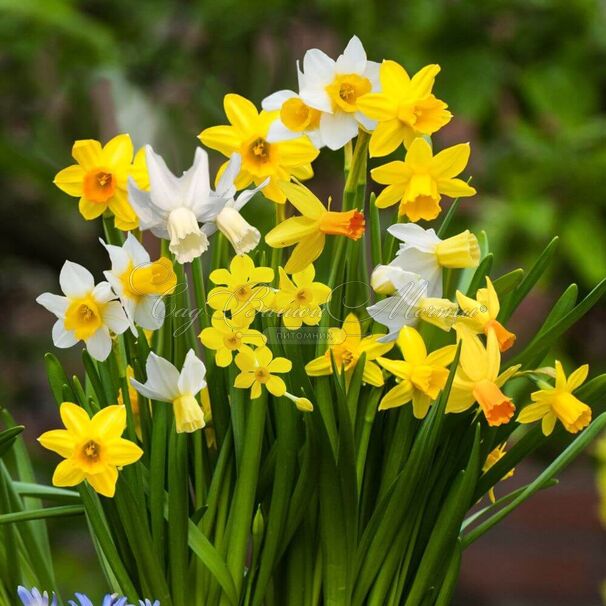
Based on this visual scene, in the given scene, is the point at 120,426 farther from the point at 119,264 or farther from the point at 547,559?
the point at 547,559

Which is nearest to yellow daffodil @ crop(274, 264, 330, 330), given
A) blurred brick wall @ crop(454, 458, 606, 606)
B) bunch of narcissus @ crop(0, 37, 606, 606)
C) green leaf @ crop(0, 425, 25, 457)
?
bunch of narcissus @ crop(0, 37, 606, 606)

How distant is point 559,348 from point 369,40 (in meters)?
0.77

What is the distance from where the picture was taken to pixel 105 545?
1.25ft

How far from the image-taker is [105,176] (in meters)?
0.38

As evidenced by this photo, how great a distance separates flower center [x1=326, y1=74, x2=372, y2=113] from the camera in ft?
1.20

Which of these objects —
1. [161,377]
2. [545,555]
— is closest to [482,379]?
[161,377]

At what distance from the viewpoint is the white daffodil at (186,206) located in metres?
0.34

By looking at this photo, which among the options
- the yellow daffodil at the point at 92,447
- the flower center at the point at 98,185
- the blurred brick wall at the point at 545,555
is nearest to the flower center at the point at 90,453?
the yellow daffodil at the point at 92,447

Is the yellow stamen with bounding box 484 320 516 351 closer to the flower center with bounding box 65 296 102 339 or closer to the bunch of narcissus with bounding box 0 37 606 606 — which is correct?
the bunch of narcissus with bounding box 0 37 606 606

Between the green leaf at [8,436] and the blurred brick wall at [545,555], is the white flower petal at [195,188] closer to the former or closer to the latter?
the green leaf at [8,436]

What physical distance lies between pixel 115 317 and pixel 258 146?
0.31ft

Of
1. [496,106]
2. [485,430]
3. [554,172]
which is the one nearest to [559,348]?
[554,172]

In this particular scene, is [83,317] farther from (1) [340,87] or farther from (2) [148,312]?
(1) [340,87]

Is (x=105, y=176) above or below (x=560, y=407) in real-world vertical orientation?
above
